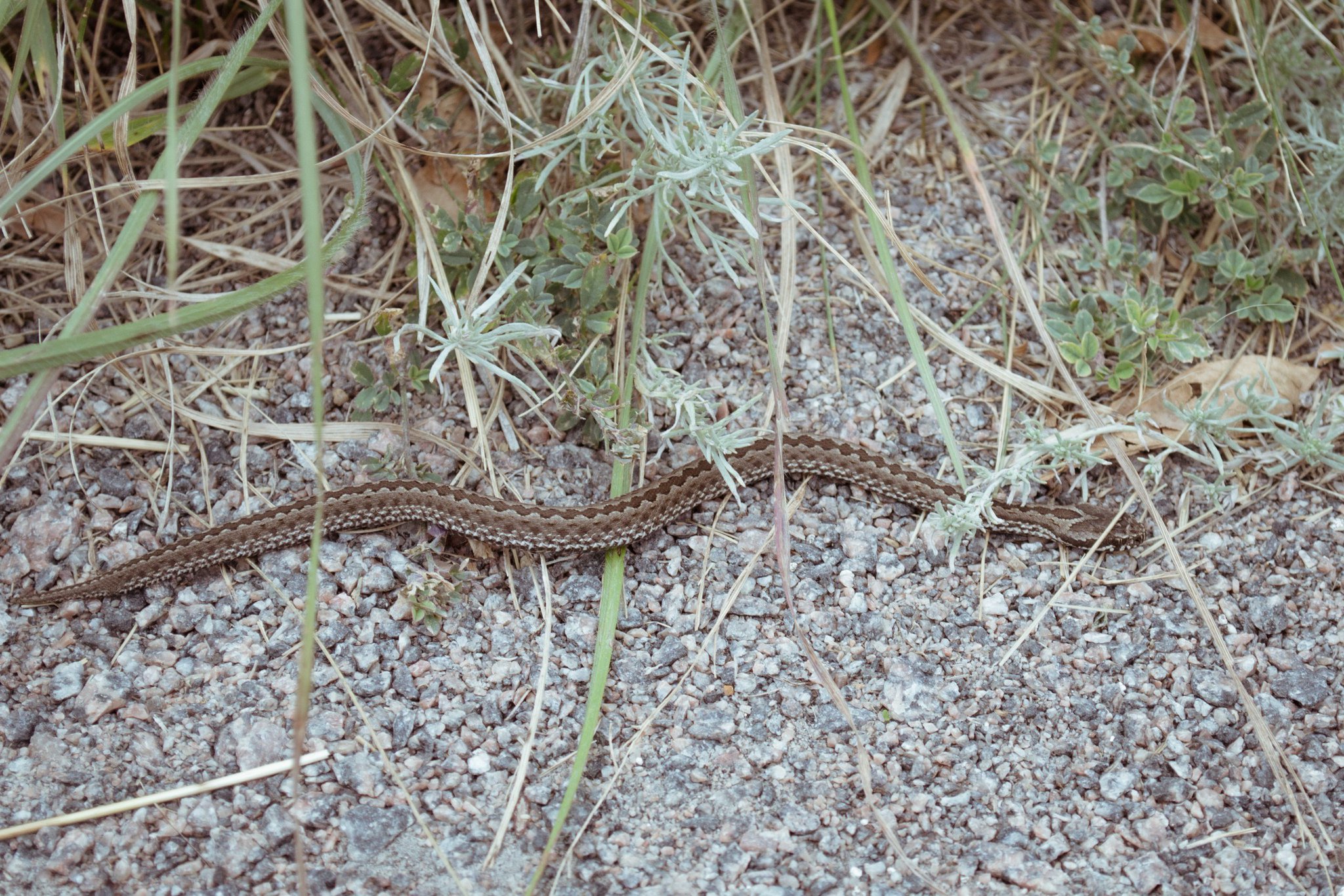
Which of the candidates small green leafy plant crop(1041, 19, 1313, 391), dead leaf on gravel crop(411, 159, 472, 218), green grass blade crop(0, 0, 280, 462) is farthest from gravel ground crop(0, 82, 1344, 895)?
green grass blade crop(0, 0, 280, 462)

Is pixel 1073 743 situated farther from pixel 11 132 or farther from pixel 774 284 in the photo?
pixel 11 132

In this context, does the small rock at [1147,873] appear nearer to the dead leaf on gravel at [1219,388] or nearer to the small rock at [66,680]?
the dead leaf on gravel at [1219,388]

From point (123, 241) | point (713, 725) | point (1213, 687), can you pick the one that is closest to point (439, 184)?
point (123, 241)

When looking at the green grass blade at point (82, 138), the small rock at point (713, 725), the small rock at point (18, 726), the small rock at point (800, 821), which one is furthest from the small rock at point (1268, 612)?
the small rock at point (18, 726)

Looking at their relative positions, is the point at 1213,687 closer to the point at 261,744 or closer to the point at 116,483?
the point at 261,744

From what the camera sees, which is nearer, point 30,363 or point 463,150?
point 30,363

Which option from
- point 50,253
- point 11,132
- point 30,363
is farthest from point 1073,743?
point 11,132

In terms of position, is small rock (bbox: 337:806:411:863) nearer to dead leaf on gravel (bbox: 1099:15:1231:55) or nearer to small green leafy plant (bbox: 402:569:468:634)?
small green leafy plant (bbox: 402:569:468:634)
